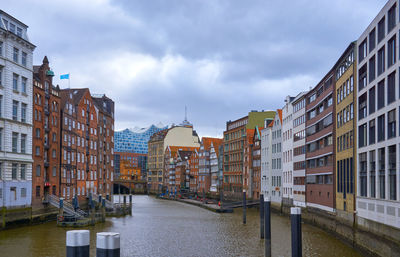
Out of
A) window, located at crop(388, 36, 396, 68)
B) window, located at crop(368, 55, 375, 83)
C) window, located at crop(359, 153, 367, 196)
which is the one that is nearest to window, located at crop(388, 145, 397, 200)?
window, located at crop(388, 36, 396, 68)

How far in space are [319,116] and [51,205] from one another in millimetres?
35529

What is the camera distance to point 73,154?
74.2 meters

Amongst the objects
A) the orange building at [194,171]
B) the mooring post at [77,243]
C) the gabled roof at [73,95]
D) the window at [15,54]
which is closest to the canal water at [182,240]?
the window at [15,54]

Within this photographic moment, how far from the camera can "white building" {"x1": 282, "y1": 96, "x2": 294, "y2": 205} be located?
7625 centimetres

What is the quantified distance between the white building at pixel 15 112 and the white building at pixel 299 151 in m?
37.3

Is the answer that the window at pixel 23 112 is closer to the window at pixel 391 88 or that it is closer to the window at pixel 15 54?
the window at pixel 15 54

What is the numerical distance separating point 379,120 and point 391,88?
3455 mm

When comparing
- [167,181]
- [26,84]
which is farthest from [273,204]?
[167,181]

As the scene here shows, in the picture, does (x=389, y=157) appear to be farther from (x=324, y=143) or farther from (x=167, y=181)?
(x=167, y=181)

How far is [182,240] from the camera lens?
43.6 meters

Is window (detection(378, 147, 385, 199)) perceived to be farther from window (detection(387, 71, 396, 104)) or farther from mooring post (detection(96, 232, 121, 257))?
mooring post (detection(96, 232, 121, 257))

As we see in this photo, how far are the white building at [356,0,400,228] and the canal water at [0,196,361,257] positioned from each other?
16.9 ft

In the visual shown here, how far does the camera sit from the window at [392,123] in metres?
30.7

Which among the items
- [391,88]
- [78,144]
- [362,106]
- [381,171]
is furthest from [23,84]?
[391,88]
